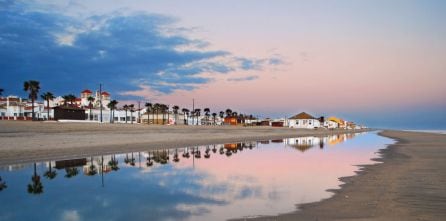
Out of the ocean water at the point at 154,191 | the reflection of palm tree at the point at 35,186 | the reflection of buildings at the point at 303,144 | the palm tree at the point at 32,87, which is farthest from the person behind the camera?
the palm tree at the point at 32,87

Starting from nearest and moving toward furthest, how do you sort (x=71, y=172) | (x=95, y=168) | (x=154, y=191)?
(x=154, y=191)
(x=71, y=172)
(x=95, y=168)

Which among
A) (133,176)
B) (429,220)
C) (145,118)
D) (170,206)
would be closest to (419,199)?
(429,220)

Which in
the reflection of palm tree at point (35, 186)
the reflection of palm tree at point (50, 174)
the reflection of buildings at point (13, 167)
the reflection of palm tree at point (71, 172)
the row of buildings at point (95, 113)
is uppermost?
the row of buildings at point (95, 113)

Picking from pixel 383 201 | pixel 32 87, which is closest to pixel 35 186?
pixel 383 201

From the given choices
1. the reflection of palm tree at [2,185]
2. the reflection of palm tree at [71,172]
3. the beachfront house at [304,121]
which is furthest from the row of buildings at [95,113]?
the reflection of palm tree at [2,185]

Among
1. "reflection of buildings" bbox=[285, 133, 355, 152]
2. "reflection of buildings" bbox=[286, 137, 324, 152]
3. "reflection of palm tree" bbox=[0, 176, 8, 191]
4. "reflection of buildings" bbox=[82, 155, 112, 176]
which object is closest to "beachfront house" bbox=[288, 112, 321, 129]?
"reflection of buildings" bbox=[285, 133, 355, 152]

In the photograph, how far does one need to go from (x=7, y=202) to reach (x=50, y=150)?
19689 mm

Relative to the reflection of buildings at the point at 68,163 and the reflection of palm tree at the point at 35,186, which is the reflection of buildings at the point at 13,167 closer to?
the reflection of buildings at the point at 68,163

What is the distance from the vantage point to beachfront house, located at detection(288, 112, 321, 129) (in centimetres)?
16050

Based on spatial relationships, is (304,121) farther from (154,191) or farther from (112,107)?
(154,191)

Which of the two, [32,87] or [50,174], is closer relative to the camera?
[50,174]

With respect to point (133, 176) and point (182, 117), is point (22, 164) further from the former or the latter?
point (182, 117)

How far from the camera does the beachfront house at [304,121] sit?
527 ft

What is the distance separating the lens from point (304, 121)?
16212cm
